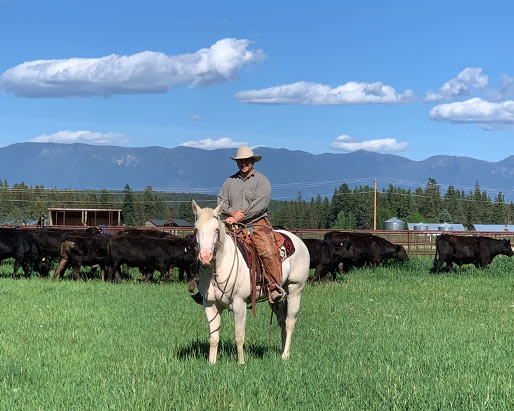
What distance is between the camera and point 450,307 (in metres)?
15.2

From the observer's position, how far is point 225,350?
967cm

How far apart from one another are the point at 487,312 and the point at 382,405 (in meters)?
8.60

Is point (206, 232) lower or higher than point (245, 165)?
lower

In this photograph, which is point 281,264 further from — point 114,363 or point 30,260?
point 30,260

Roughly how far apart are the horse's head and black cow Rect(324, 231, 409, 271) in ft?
58.4

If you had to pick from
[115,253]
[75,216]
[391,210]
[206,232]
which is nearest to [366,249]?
[115,253]

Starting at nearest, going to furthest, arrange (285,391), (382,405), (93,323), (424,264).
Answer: (382,405) < (285,391) < (93,323) < (424,264)

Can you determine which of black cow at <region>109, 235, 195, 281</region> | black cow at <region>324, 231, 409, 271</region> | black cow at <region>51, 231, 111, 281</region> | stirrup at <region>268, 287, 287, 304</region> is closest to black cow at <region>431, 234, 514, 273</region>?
black cow at <region>324, 231, 409, 271</region>

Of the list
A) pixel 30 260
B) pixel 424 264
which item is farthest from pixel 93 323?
pixel 424 264

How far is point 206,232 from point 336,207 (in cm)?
14583

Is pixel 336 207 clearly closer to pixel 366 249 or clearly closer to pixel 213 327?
pixel 366 249

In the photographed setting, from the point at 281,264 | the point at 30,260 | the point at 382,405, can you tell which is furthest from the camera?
the point at 30,260

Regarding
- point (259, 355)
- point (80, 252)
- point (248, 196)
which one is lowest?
point (259, 355)

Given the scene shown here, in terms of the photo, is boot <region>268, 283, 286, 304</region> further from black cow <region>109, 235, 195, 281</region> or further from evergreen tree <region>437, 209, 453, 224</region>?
evergreen tree <region>437, 209, 453, 224</region>
